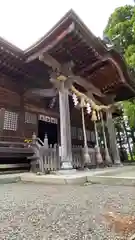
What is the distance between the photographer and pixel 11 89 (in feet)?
24.3

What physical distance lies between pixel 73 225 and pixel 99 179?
237 centimetres

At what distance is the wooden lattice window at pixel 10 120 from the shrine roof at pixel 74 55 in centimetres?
171

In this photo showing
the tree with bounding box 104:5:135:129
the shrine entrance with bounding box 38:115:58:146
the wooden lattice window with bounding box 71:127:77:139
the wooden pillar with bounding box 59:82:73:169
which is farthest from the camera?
the tree with bounding box 104:5:135:129

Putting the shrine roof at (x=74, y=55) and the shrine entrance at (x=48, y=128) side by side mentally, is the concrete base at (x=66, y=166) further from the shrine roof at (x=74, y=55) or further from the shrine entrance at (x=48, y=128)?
the shrine entrance at (x=48, y=128)

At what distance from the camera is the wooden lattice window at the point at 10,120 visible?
718 cm

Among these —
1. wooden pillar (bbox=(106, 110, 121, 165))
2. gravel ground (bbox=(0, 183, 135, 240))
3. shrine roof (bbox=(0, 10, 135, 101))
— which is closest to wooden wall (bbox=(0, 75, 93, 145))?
shrine roof (bbox=(0, 10, 135, 101))

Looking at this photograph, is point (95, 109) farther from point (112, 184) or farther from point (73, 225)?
point (73, 225)

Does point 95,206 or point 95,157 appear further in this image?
point 95,157

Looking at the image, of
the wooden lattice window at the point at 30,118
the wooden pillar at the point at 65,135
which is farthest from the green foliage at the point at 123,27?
the wooden pillar at the point at 65,135

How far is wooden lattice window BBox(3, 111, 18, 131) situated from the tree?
7202mm

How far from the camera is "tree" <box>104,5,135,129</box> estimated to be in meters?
11.4

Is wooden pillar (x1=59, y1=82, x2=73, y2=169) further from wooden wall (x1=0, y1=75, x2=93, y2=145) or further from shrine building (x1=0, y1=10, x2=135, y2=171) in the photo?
wooden wall (x1=0, y1=75, x2=93, y2=145)

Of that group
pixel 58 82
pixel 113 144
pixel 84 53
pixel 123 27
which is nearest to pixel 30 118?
pixel 58 82

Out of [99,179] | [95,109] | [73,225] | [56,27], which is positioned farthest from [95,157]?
[73,225]
